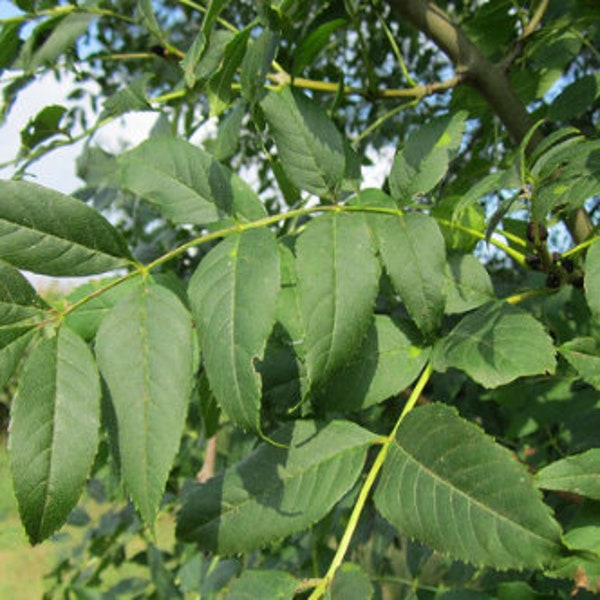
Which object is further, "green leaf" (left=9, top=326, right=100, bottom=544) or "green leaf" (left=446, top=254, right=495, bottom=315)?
"green leaf" (left=446, top=254, right=495, bottom=315)

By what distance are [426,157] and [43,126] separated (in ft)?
2.30

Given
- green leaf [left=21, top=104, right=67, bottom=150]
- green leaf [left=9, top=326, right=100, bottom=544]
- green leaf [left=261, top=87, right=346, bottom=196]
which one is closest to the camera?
green leaf [left=9, top=326, right=100, bottom=544]

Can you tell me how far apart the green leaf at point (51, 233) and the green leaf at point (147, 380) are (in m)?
0.06

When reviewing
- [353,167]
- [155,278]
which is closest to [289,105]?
[353,167]

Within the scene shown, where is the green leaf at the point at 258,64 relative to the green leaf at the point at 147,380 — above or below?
above

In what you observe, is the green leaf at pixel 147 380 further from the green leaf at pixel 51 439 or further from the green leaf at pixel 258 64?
the green leaf at pixel 258 64

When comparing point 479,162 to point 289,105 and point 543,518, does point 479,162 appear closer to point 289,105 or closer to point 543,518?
point 289,105

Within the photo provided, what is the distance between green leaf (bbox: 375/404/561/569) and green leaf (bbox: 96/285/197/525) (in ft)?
0.70

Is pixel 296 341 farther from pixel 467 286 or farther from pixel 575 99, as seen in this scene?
pixel 575 99

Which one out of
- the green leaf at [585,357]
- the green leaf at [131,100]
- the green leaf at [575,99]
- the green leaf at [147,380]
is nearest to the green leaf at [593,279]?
the green leaf at [585,357]

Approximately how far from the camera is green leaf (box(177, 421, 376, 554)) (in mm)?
724

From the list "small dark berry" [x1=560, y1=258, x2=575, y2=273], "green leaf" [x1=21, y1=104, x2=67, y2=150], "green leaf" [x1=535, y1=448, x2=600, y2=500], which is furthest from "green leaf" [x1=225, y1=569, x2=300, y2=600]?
"green leaf" [x1=21, y1=104, x2=67, y2=150]

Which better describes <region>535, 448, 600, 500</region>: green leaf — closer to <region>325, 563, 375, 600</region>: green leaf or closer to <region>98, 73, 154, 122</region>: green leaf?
<region>325, 563, 375, 600</region>: green leaf

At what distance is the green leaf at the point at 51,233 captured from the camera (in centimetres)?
70
